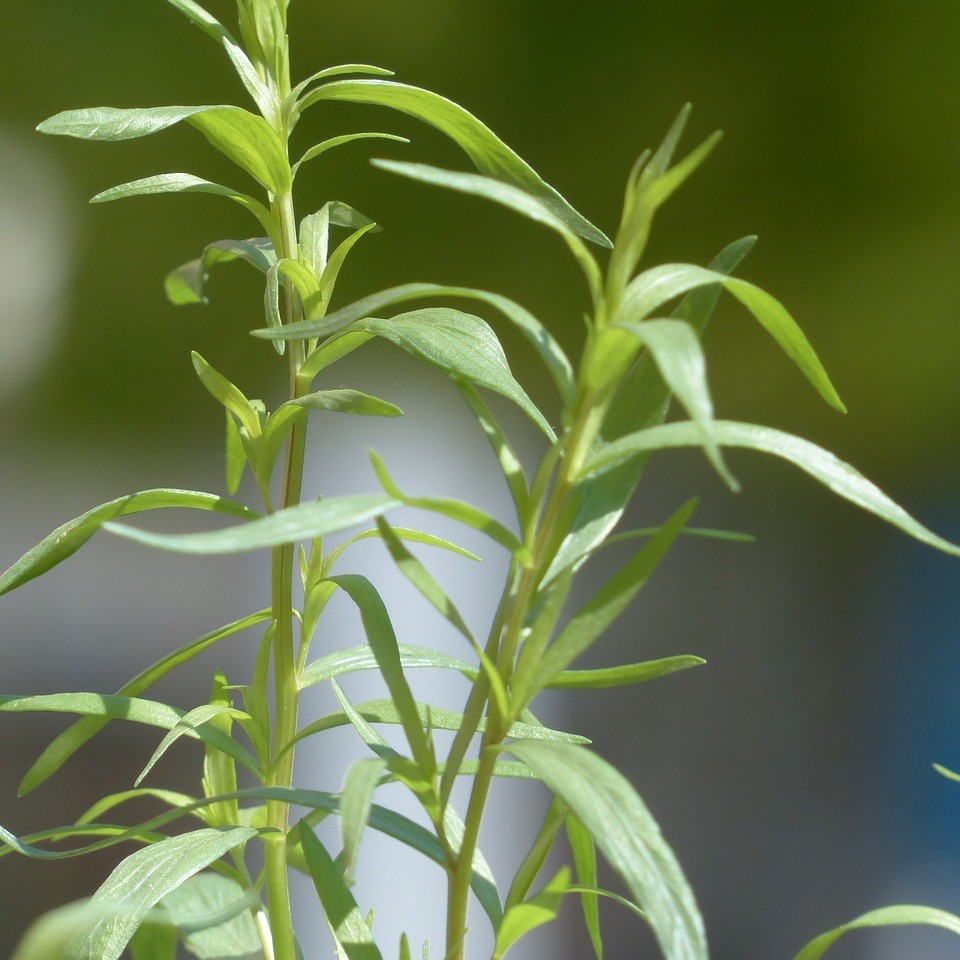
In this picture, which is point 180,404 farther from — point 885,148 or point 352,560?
point 885,148

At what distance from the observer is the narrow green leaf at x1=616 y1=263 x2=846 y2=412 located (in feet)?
0.83

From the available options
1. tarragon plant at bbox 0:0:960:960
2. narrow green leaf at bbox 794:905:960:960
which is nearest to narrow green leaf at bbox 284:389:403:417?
tarragon plant at bbox 0:0:960:960

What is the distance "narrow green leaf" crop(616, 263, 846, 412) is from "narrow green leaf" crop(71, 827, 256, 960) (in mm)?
205

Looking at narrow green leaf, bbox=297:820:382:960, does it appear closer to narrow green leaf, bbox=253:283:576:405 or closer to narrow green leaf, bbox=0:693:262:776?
narrow green leaf, bbox=0:693:262:776

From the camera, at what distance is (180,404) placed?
1.51 meters

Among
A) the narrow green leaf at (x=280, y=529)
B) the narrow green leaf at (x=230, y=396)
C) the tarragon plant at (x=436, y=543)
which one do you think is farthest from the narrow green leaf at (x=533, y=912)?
the narrow green leaf at (x=230, y=396)

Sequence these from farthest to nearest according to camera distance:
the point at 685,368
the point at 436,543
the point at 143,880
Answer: the point at 436,543
the point at 143,880
the point at 685,368

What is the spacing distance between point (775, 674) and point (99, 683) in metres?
1.08

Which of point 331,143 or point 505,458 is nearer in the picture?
point 505,458

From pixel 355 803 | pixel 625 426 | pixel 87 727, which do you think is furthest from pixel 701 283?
pixel 87 727

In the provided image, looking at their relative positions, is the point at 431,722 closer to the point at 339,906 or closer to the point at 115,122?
the point at 339,906

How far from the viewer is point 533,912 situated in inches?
9.9

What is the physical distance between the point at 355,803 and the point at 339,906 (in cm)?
12

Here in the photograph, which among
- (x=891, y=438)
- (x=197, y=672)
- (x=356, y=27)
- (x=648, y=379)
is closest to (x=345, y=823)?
(x=648, y=379)
